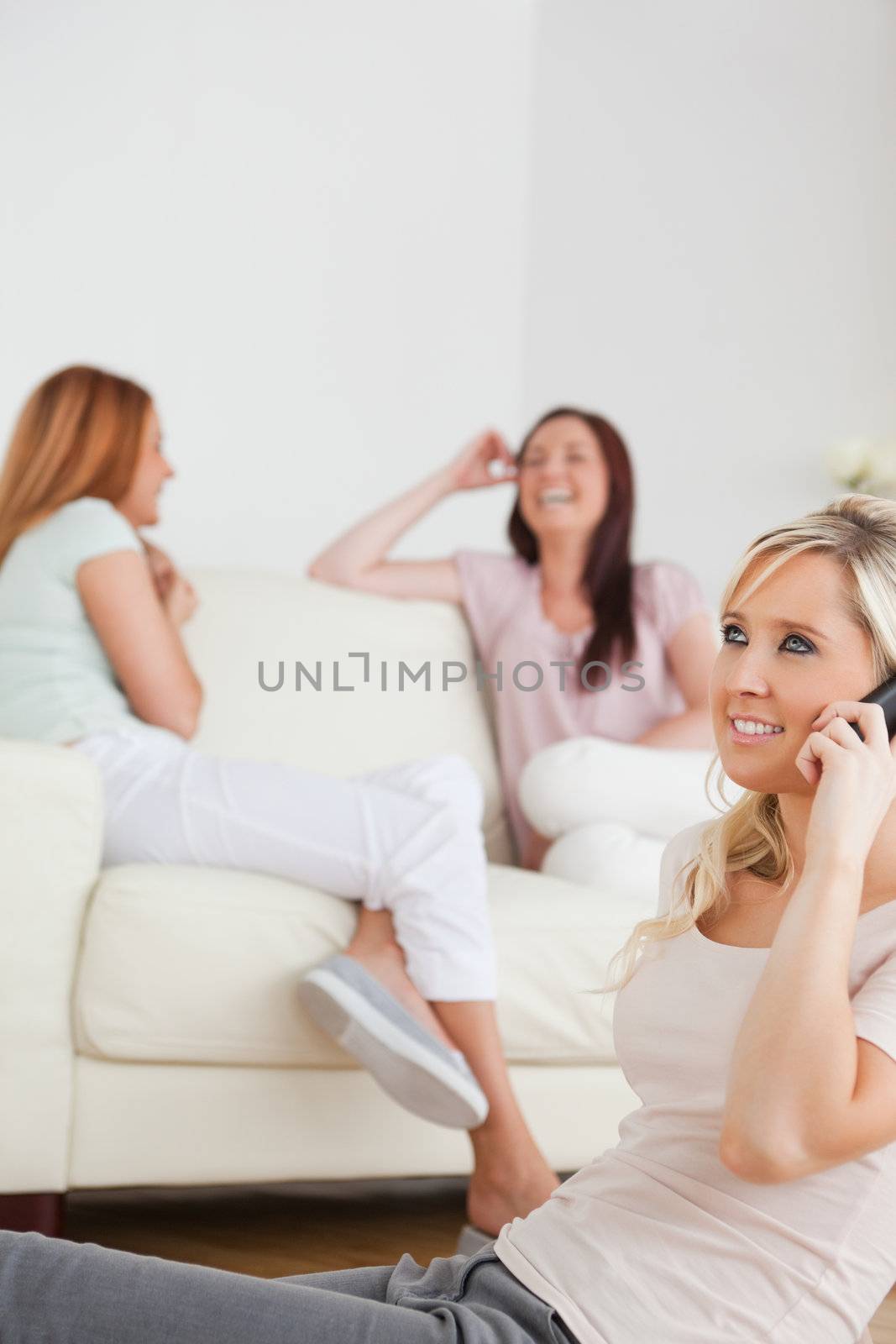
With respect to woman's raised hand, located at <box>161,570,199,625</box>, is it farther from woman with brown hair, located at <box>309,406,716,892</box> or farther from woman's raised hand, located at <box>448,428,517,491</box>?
woman's raised hand, located at <box>448,428,517,491</box>

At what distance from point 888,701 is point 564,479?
1849mm

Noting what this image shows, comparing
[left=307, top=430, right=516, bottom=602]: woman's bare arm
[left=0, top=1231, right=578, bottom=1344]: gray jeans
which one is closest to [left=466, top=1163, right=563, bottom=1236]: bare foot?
[left=0, top=1231, right=578, bottom=1344]: gray jeans

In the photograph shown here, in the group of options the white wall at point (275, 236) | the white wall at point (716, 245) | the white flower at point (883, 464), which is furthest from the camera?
the white wall at point (716, 245)

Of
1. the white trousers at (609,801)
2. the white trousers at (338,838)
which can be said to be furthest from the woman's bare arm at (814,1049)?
the white trousers at (609,801)

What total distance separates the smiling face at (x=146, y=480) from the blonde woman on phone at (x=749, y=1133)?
1.53m

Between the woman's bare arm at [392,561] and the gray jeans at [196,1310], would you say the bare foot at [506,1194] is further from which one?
the woman's bare arm at [392,561]

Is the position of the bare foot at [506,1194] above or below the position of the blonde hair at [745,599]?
below

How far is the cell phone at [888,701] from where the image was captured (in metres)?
0.83

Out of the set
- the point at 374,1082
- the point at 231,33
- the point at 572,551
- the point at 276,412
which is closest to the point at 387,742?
the point at 572,551

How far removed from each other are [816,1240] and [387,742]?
5.54 ft

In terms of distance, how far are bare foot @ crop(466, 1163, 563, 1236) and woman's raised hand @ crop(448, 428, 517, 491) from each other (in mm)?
1484

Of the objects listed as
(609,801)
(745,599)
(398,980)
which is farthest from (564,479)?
(745,599)

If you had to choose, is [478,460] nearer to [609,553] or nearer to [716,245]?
[609,553]

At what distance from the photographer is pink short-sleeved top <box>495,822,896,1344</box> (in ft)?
2.52
